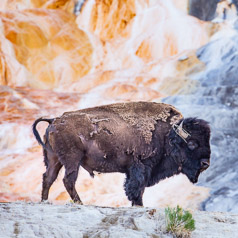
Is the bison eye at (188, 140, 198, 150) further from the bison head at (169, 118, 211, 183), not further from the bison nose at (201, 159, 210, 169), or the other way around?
the bison nose at (201, 159, 210, 169)

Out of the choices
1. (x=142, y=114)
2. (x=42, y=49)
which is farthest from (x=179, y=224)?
(x=42, y=49)

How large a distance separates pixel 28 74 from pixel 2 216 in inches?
335

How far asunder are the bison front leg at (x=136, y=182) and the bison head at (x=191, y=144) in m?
0.52

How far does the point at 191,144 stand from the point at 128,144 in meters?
0.87

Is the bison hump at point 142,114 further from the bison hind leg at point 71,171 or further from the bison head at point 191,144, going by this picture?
the bison hind leg at point 71,171

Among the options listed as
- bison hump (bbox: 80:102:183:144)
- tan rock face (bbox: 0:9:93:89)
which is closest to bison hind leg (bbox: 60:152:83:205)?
bison hump (bbox: 80:102:183:144)

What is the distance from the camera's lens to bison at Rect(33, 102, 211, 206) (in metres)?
5.37

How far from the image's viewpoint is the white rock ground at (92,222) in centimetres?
356

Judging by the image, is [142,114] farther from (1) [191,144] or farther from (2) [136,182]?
(2) [136,182]

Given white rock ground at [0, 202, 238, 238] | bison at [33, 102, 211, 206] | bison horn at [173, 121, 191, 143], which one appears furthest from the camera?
bison horn at [173, 121, 191, 143]

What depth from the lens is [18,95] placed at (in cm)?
1066

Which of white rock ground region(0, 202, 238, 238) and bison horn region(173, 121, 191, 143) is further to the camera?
bison horn region(173, 121, 191, 143)

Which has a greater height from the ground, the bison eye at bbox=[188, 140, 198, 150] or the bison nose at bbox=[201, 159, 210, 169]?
the bison eye at bbox=[188, 140, 198, 150]

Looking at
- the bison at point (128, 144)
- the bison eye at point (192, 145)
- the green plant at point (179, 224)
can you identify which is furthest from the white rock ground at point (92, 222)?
the bison eye at point (192, 145)
